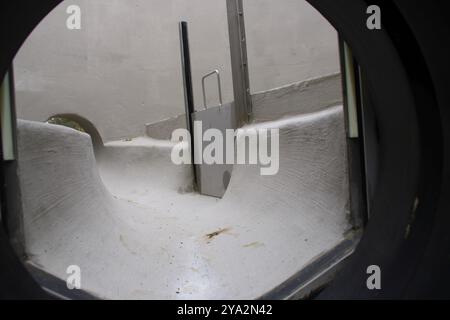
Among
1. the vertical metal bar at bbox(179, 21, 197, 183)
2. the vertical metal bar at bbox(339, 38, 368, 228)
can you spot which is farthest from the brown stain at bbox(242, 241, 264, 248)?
the vertical metal bar at bbox(179, 21, 197, 183)

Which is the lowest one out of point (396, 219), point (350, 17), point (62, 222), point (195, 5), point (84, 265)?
point (84, 265)

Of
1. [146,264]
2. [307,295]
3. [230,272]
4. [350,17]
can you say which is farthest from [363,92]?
[146,264]

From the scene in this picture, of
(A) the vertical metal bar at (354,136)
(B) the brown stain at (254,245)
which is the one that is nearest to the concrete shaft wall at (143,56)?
(B) the brown stain at (254,245)

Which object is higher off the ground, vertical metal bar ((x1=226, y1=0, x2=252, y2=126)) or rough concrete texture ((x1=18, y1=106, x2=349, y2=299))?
vertical metal bar ((x1=226, y1=0, x2=252, y2=126))

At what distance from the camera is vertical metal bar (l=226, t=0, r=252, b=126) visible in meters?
3.20

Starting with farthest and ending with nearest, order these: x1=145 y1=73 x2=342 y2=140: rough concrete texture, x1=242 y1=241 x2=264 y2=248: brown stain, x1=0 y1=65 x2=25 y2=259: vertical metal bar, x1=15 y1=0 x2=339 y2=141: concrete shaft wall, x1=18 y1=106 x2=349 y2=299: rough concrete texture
→ x1=15 y1=0 x2=339 y2=141: concrete shaft wall → x1=145 y1=73 x2=342 y2=140: rough concrete texture → x1=242 y1=241 x2=264 y2=248: brown stain → x1=18 y1=106 x2=349 y2=299: rough concrete texture → x1=0 y1=65 x2=25 y2=259: vertical metal bar

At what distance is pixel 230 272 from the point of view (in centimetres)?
159

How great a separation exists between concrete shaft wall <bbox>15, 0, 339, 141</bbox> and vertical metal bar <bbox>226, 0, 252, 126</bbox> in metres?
2.28

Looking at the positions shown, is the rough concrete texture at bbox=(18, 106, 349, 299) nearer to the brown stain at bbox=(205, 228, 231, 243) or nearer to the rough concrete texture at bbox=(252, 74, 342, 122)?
the brown stain at bbox=(205, 228, 231, 243)

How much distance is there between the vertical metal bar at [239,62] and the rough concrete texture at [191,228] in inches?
36.7

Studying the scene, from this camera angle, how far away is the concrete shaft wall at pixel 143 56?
213 inches

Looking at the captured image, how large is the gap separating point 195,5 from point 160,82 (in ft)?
4.98

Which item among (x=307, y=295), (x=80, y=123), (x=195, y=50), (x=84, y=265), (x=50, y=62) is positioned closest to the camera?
(x=307, y=295)

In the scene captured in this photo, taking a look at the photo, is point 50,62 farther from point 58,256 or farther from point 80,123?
point 58,256
